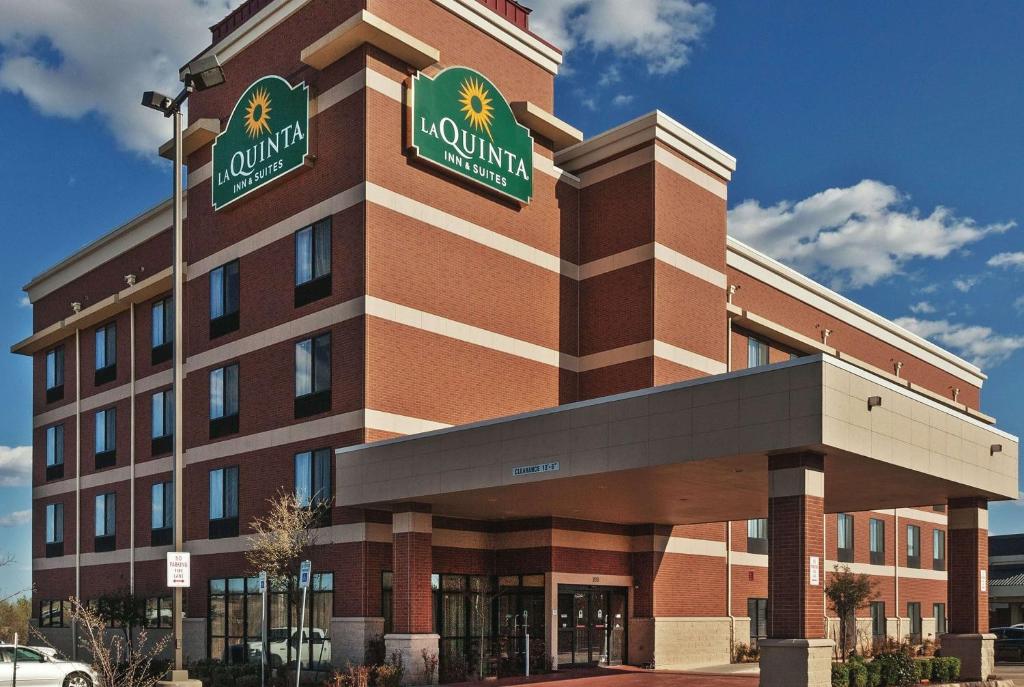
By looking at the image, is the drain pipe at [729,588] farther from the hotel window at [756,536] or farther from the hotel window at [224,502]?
the hotel window at [224,502]

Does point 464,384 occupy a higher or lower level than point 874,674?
higher

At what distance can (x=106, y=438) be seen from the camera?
46.3 m

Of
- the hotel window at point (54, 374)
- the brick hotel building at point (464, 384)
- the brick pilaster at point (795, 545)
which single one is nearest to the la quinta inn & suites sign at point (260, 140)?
the brick hotel building at point (464, 384)

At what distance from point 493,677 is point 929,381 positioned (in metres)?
40.1

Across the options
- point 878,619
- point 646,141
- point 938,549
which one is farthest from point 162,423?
point 938,549

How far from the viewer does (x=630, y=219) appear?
38.2 meters

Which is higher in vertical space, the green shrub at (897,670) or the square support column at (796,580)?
the square support column at (796,580)

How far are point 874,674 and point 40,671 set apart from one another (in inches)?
805

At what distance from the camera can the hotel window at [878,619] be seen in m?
53.3

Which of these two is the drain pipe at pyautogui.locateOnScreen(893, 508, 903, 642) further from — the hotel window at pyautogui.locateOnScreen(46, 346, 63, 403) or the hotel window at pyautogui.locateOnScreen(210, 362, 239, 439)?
the hotel window at pyautogui.locateOnScreen(46, 346, 63, 403)

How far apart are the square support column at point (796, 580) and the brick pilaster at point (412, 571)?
34.7 ft

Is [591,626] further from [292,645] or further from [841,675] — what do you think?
[841,675]

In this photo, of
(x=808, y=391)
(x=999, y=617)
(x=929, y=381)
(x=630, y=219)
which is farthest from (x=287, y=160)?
(x=999, y=617)

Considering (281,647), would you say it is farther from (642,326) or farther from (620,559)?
(642,326)
